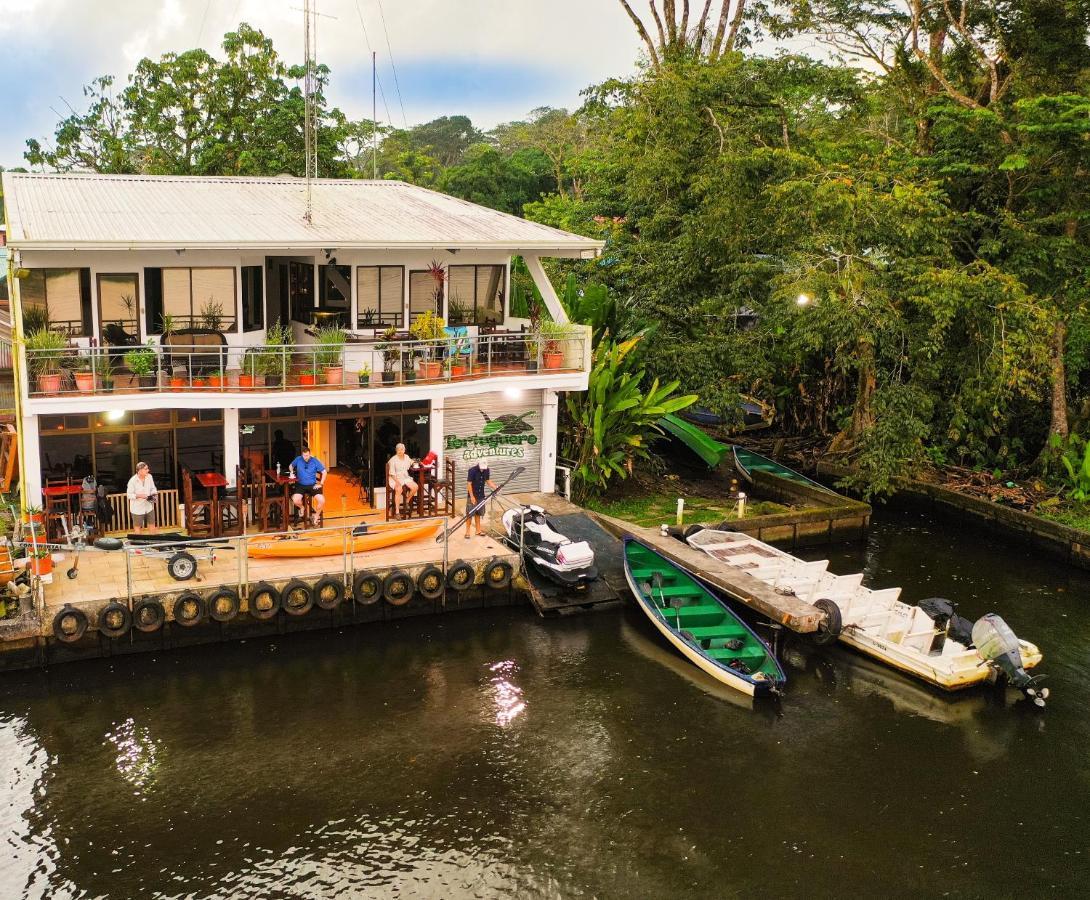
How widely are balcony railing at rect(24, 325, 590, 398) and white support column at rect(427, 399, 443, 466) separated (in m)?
0.96

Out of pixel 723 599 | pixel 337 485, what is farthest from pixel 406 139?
pixel 723 599

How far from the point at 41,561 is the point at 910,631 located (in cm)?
1696

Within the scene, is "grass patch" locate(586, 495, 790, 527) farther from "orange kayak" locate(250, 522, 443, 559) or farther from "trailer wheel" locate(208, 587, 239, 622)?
"trailer wheel" locate(208, 587, 239, 622)

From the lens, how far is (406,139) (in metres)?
65.6

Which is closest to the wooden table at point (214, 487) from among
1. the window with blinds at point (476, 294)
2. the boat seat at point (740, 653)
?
the window with blinds at point (476, 294)

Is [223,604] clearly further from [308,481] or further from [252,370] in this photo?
[252,370]

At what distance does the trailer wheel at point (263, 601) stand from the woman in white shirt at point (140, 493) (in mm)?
3500

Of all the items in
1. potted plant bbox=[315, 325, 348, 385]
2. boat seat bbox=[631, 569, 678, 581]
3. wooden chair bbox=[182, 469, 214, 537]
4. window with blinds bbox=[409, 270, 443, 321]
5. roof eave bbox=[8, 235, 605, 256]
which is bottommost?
boat seat bbox=[631, 569, 678, 581]

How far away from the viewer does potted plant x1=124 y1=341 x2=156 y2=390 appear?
21203 millimetres

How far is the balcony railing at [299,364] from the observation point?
68.6ft

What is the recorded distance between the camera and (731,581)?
2247 cm

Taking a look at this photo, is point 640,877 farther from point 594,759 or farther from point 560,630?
point 560,630

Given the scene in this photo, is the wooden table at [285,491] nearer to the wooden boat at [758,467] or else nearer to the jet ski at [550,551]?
the jet ski at [550,551]

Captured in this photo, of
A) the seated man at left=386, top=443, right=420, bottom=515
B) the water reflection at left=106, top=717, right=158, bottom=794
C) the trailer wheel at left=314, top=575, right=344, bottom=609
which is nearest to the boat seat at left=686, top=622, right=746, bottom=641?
the trailer wheel at left=314, top=575, right=344, bottom=609
